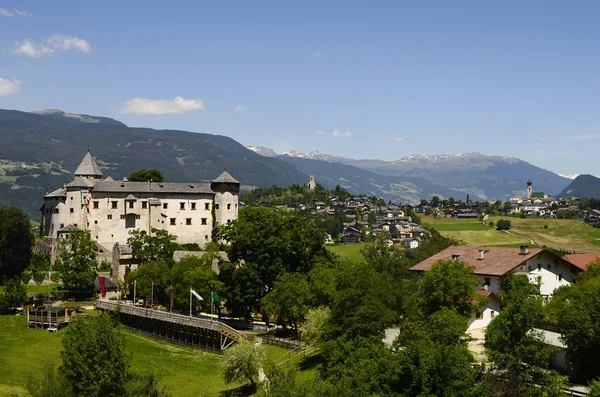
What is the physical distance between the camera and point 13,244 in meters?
95.9

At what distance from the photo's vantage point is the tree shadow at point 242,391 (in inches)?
2227

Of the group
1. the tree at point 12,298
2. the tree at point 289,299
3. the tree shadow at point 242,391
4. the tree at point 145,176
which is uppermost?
the tree at point 145,176

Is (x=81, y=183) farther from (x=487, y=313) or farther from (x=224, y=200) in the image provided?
(x=487, y=313)

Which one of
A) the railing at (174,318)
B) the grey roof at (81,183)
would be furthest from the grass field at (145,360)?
the grey roof at (81,183)

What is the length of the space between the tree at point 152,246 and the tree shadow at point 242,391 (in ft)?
116

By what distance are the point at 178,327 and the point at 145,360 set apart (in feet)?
31.0

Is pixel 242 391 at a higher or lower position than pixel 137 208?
lower

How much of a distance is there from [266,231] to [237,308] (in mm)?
10193

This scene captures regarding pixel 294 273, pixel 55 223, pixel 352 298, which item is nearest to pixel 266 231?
pixel 294 273

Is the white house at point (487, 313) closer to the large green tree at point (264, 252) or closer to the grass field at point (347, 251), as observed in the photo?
the large green tree at point (264, 252)

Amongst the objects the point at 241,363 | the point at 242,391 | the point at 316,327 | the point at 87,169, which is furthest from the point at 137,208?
the point at 241,363

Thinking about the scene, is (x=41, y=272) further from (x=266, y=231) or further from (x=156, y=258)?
(x=266, y=231)

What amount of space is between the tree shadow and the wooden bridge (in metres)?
9.78

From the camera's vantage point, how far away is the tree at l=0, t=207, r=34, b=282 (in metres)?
94.7
